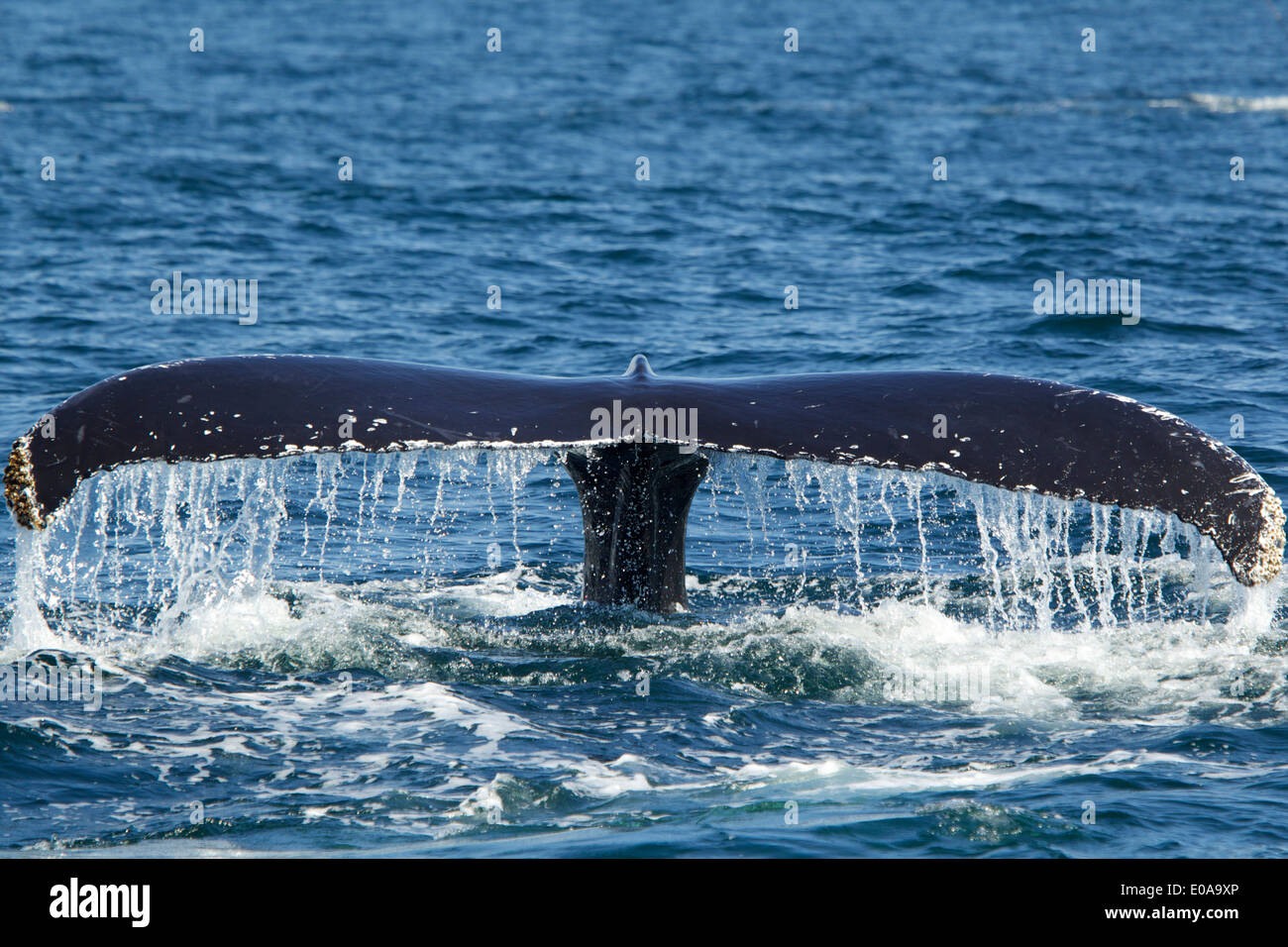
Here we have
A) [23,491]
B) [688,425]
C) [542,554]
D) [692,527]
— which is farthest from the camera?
[692,527]

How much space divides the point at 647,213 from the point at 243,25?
3417cm

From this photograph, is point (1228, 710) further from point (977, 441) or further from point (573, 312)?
point (573, 312)

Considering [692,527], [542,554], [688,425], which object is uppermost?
[688,425]

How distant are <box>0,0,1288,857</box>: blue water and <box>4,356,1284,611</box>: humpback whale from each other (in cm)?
35

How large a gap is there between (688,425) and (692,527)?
15.9 ft

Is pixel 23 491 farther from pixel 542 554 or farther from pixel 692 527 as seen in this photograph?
pixel 692 527

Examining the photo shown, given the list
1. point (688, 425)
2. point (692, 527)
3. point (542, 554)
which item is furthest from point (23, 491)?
point (692, 527)

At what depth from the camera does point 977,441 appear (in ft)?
20.8

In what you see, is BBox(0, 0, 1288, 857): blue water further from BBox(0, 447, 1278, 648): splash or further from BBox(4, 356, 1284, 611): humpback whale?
BBox(4, 356, 1284, 611): humpback whale

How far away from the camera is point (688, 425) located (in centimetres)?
652

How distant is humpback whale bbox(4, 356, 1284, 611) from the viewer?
6.03 meters

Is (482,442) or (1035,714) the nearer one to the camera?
(482,442)

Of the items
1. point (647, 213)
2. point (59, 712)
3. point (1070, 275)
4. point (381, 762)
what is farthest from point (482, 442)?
point (647, 213)

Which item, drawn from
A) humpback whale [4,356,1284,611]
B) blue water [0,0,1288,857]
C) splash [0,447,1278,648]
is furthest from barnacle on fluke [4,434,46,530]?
splash [0,447,1278,648]
